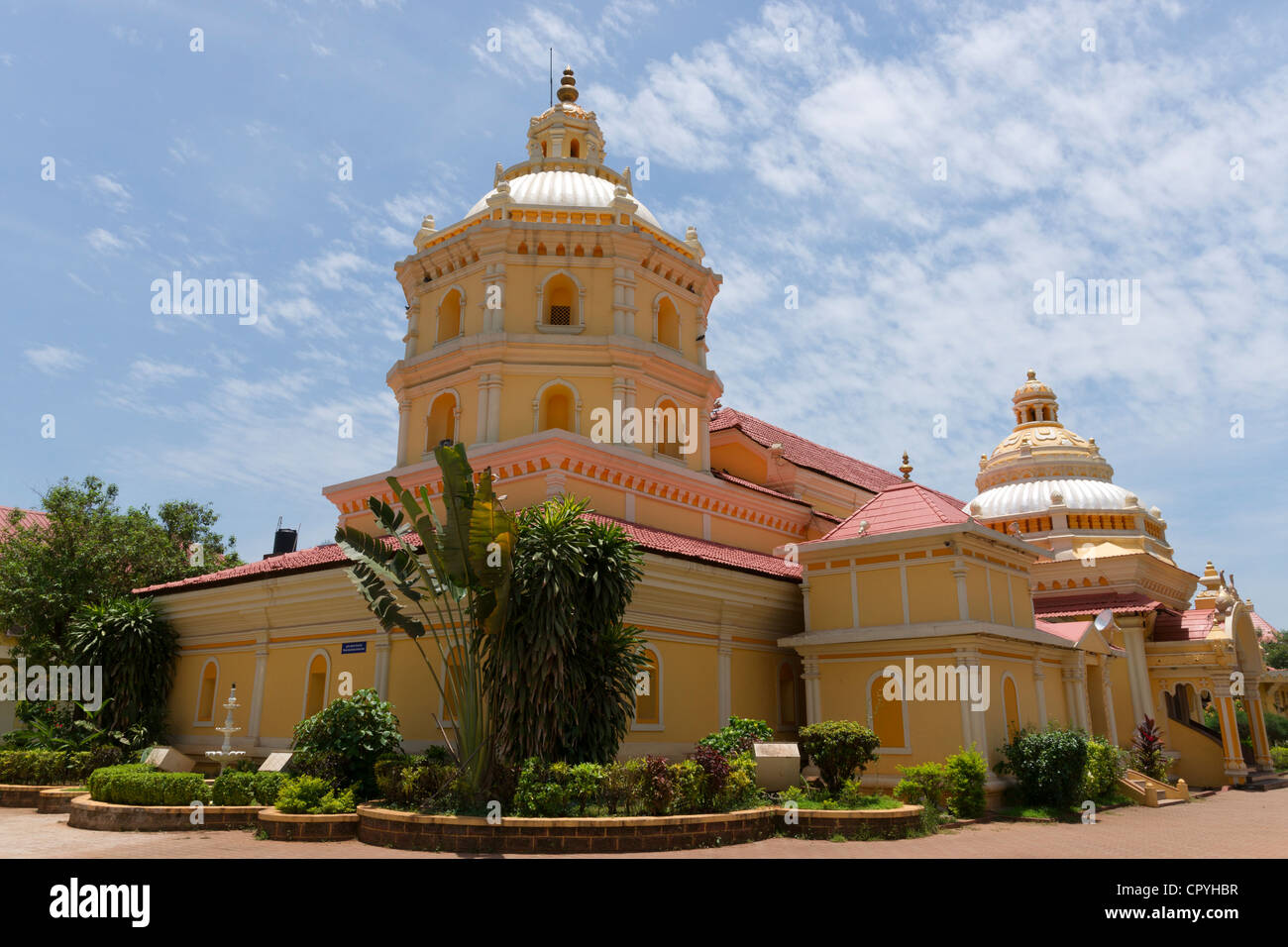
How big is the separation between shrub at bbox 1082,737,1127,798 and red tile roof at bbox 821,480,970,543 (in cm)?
548

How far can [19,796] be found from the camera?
17.9 meters

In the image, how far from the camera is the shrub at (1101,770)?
1869 centimetres

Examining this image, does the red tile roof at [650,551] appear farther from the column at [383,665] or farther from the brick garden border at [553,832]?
the brick garden border at [553,832]

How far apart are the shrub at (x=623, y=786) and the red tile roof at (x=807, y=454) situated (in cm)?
1537

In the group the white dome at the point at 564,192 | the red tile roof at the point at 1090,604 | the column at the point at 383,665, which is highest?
the white dome at the point at 564,192

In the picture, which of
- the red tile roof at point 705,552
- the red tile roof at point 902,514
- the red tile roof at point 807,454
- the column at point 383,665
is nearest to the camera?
the column at point 383,665

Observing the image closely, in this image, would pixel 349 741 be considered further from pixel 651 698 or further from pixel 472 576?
pixel 651 698

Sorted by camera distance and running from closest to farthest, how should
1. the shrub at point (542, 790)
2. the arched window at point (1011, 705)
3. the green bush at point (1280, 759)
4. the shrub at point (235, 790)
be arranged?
1. the shrub at point (542, 790)
2. the shrub at point (235, 790)
3. the arched window at point (1011, 705)
4. the green bush at point (1280, 759)

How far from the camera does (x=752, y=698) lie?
20.2 meters

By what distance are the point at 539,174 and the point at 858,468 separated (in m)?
15.5

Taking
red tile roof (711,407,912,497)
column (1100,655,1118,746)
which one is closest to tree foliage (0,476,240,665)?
red tile roof (711,407,912,497)

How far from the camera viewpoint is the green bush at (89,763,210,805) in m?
14.6

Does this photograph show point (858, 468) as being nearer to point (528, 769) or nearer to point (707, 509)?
point (707, 509)

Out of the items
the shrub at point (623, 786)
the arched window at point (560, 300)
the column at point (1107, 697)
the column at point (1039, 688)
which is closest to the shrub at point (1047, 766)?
the column at point (1039, 688)
